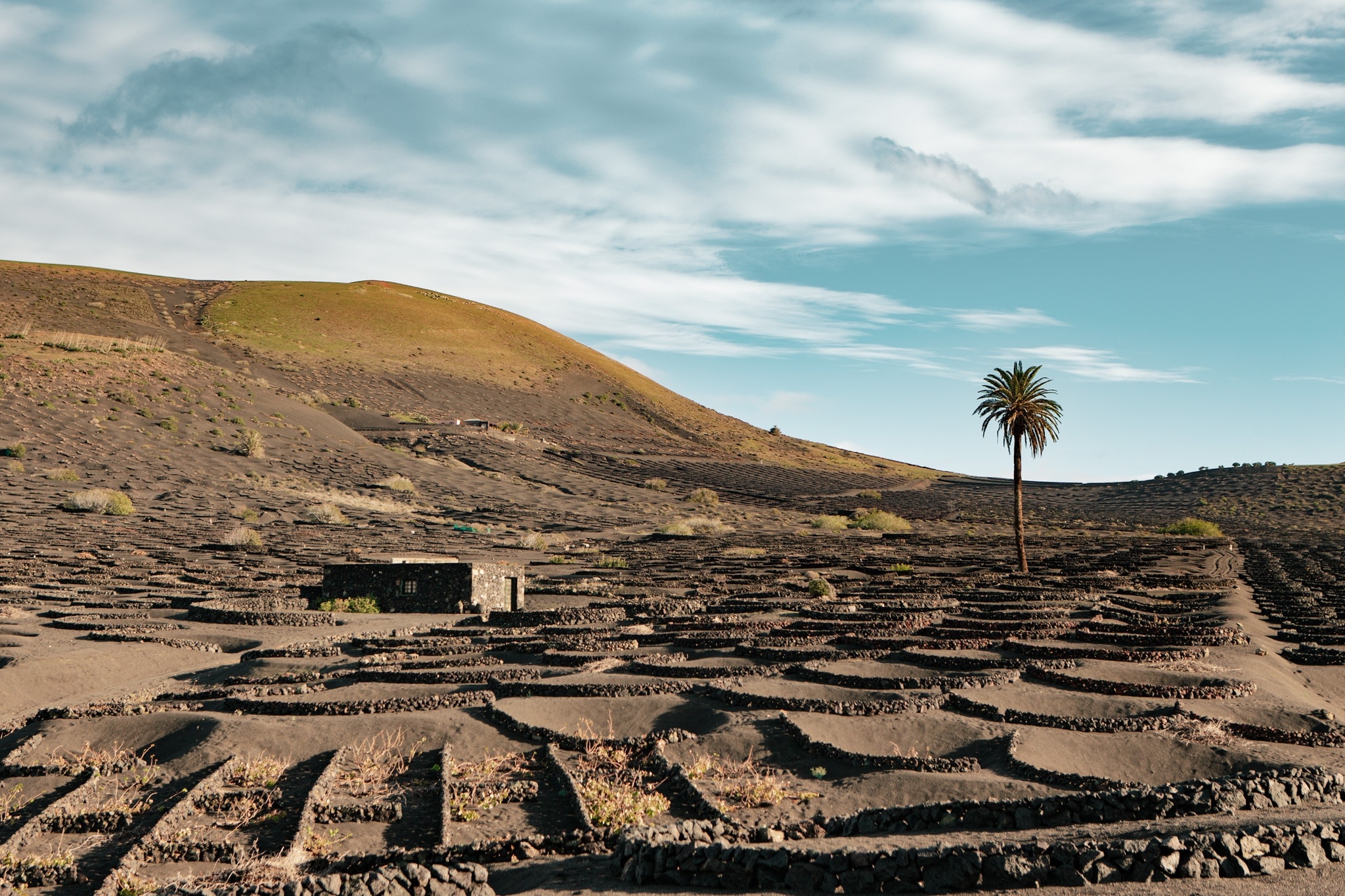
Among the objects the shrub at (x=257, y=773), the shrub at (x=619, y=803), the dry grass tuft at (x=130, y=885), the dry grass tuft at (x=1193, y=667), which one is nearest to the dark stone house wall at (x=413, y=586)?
the shrub at (x=257, y=773)

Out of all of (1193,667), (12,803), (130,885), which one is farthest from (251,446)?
(130,885)

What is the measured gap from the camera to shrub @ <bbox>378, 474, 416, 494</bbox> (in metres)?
63.8

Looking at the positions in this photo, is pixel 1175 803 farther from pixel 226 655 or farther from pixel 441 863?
pixel 226 655

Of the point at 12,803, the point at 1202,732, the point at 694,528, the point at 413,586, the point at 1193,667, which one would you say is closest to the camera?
the point at 12,803

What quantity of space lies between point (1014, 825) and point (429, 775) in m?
6.87

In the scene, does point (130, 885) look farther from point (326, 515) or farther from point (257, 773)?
point (326, 515)

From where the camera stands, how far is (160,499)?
51156 mm

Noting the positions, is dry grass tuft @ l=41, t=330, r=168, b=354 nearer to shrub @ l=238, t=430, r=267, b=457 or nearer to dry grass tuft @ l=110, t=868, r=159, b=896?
shrub @ l=238, t=430, r=267, b=457

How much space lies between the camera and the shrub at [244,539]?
1591 inches

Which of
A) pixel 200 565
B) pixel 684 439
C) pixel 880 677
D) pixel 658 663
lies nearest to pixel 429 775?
pixel 658 663

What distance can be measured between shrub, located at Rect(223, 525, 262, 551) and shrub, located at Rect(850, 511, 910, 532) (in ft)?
127

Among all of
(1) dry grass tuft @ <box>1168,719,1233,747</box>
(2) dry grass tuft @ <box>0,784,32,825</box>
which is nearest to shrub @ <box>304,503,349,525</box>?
(2) dry grass tuft @ <box>0,784,32,825</box>

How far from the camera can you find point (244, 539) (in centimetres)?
4184

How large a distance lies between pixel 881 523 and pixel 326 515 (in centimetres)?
3510
